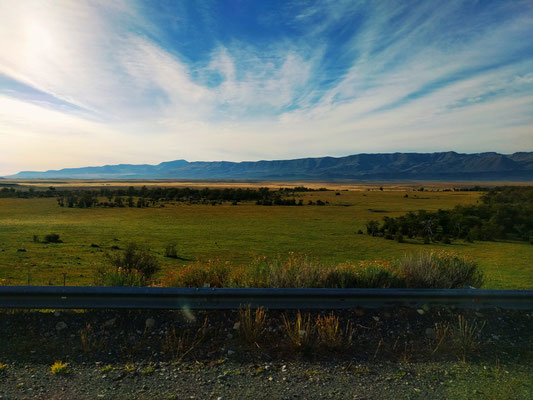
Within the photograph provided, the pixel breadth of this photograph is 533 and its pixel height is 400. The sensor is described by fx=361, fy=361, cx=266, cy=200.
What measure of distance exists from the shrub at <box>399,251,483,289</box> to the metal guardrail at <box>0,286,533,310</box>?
1436 millimetres

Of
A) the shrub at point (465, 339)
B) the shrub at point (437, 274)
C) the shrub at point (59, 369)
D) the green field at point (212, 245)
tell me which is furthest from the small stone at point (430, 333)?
the green field at point (212, 245)

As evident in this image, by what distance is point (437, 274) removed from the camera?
A: 706 cm

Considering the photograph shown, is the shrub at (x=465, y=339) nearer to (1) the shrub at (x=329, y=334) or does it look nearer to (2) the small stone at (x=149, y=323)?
(1) the shrub at (x=329, y=334)

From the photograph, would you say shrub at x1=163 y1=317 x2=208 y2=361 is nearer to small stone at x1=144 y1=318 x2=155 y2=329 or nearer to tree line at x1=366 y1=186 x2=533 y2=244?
small stone at x1=144 y1=318 x2=155 y2=329

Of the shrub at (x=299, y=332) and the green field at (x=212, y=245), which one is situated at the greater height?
the shrub at (x=299, y=332)

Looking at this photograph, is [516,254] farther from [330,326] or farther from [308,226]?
[330,326]

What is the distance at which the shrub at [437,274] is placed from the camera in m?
6.92

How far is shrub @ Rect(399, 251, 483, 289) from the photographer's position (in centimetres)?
692

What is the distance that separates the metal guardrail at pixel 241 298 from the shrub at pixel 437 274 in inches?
56.5

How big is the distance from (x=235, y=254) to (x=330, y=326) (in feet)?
49.8

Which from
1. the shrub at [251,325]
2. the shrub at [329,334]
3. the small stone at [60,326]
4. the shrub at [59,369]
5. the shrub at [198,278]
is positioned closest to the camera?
the shrub at [59,369]

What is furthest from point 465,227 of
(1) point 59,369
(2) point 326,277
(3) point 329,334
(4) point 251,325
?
(1) point 59,369

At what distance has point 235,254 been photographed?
19688 mm

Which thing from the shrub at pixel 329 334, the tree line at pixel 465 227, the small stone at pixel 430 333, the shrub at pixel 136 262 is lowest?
the tree line at pixel 465 227
